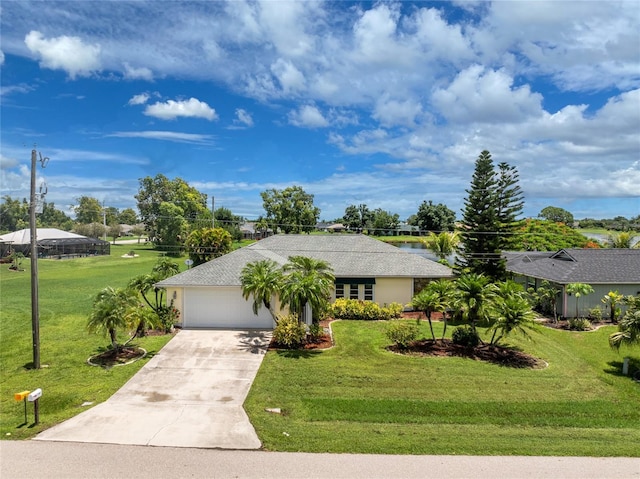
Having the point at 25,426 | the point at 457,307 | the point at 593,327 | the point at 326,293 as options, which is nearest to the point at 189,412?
the point at 25,426

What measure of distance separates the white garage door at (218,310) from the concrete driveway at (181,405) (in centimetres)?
304

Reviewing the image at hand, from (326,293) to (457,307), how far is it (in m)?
5.38

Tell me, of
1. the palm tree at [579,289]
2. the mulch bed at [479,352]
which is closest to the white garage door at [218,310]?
the mulch bed at [479,352]

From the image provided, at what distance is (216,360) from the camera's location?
51.9ft

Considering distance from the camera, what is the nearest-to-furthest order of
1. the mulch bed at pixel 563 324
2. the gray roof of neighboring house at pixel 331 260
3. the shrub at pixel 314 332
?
the shrub at pixel 314 332
the gray roof of neighboring house at pixel 331 260
the mulch bed at pixel 563 324

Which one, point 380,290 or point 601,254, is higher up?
point 601,254

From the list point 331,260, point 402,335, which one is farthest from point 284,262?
point 402,335

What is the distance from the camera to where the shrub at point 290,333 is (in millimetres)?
16984

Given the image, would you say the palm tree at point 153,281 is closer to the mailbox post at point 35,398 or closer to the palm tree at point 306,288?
→ the palm tree at point 306,288

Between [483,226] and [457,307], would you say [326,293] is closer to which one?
[457,307]

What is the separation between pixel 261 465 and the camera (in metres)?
8.60

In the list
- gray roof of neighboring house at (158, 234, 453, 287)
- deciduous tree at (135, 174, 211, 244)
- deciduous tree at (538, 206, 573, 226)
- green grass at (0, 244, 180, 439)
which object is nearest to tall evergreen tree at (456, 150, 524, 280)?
Result: gray roof of neighboring house at (158, 234, 453, 287)

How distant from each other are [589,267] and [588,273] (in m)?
0.78

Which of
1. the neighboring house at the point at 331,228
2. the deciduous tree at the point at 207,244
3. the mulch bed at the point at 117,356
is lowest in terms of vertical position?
the mulch bed at the point at 117,356
